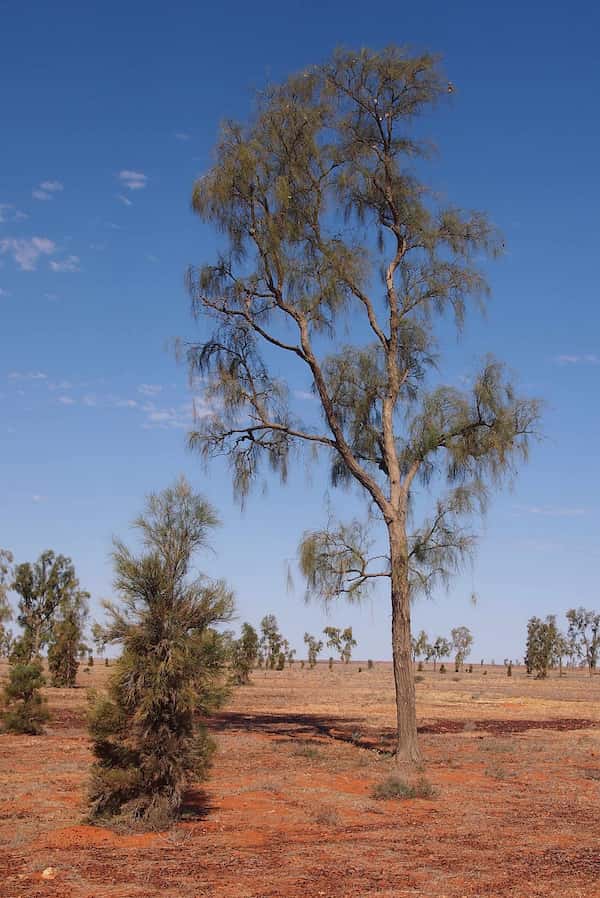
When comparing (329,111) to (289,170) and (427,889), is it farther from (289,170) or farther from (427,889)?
(427,889)

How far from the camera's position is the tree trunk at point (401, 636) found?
17.0 m

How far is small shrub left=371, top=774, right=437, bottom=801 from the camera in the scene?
12844 mm

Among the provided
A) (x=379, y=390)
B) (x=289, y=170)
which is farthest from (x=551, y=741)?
(x=289, y=170)

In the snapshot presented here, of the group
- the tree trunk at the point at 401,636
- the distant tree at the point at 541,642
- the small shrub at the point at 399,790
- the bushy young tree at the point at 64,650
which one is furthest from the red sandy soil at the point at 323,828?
the distant tree at the point at 541,642

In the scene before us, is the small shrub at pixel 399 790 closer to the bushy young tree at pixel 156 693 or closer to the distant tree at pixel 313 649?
the bushy young tree at pixel 156 693

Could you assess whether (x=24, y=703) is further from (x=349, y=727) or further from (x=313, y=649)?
(x=313, y=649)

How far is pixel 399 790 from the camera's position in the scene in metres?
12.9

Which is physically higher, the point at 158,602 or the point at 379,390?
the point at 379,390

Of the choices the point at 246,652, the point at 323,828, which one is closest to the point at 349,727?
the point at 323,828

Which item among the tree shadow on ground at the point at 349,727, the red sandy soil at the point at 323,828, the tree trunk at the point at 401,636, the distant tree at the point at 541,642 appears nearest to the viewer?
the red sandy soil at the point at 323,828

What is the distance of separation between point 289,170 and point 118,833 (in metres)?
14.0

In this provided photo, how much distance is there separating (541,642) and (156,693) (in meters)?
68.9

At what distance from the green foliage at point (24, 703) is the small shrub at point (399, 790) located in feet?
42.0

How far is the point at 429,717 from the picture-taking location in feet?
97.5
